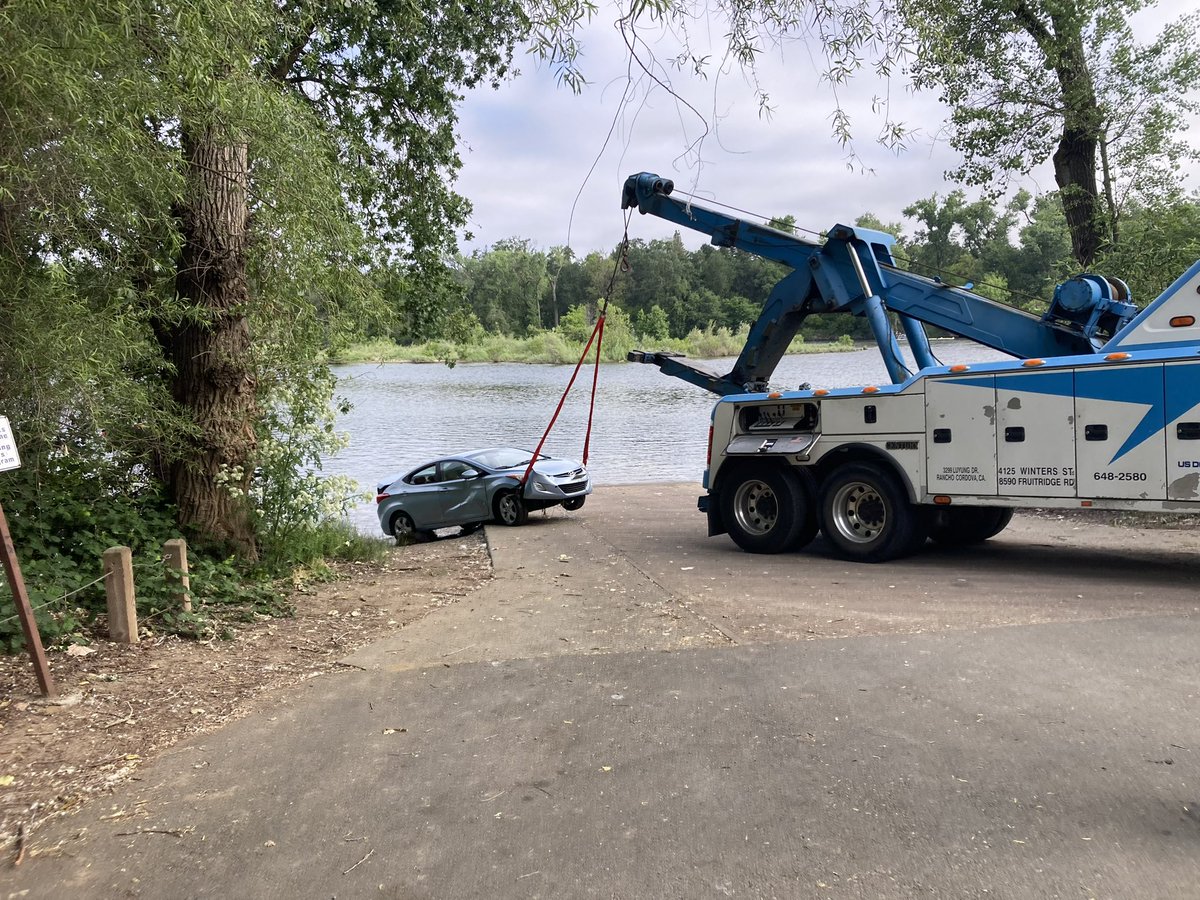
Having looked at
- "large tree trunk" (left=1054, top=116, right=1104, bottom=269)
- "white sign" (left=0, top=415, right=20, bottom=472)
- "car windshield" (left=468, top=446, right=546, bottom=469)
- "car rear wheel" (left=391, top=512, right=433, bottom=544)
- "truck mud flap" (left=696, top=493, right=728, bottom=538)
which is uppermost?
"large tree trunk" (left=1054, top=116, right=1104, bottom=269)

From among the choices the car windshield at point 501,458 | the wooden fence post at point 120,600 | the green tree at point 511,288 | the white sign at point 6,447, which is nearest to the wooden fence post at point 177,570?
the wooden fence post at point 120,600

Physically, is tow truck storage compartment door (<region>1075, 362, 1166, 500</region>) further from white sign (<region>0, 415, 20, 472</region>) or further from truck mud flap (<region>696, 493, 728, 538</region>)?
white sign (<region>0, 415, 20, 472</region>)

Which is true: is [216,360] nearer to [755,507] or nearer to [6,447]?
[6,447]

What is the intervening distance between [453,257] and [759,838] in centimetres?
1632

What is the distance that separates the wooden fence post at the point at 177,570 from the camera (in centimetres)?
823

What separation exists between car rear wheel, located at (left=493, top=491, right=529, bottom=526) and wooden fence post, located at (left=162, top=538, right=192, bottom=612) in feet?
36.1

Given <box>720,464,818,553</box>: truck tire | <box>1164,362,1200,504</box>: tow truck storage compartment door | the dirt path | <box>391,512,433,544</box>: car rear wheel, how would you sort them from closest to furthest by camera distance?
the dirt path < <box>1164,362,1200,504</box>: tow truck storage compartment door < <box>720,464,818,553</box>: truck tire < <box>391,512,433,544</box>: car rear wheel

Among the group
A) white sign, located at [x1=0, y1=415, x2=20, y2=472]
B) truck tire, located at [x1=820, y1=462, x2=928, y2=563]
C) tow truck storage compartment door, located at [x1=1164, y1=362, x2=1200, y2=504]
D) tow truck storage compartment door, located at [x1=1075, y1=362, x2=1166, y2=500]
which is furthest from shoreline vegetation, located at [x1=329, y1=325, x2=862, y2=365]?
tow truck storage compartment door, located at [x1=1164, y1=362, x2=1200, y2=504]

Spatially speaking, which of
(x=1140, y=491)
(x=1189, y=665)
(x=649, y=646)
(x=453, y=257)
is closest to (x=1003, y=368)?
(x=1140, y=491)

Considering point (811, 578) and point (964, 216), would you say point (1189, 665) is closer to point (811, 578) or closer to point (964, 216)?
point (811, 578)

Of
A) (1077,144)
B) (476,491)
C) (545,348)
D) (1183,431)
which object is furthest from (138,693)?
(545,348)

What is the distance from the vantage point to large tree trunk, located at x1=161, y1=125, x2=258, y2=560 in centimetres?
1009

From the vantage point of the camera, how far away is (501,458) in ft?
66.1

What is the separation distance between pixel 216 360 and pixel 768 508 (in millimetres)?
7094
